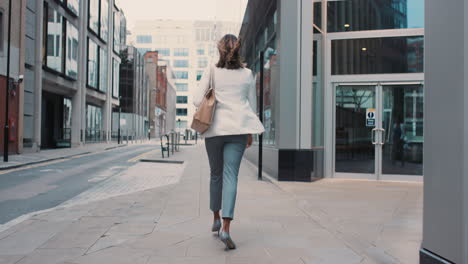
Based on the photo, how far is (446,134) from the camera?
2.84 metres

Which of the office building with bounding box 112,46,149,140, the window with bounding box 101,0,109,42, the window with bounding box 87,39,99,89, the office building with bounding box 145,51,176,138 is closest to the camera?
the window with bounding box 87,39,99,89

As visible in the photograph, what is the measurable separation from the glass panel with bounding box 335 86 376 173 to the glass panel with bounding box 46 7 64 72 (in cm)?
1931

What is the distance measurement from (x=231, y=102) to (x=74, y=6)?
2813cm

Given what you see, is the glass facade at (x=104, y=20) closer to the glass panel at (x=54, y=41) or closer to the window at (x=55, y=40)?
the window at (x=55, y=40)

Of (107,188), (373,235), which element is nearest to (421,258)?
(373,235)

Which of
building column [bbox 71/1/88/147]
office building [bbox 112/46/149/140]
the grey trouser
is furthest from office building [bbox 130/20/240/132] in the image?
the grey trouser

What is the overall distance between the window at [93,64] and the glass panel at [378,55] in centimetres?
2677

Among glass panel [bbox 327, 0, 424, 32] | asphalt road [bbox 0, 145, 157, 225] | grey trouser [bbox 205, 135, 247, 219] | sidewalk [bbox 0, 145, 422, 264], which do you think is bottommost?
asphalt road [bbox 0, 145, 157, 225]

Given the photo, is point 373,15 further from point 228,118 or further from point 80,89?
point 80,89

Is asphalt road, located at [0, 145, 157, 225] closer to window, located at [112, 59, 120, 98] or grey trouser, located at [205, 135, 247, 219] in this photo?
grey trouser, located at [205, 135, 247, 219]

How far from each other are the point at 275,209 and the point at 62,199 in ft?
12.1

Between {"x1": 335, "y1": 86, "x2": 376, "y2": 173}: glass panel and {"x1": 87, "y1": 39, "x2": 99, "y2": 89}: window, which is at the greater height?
{"x1": 87, "y1": 39, "x2": 99, "y2": 89}: window

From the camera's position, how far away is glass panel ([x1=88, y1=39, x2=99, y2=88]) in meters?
33.0

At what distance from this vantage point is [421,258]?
10.4 feet
